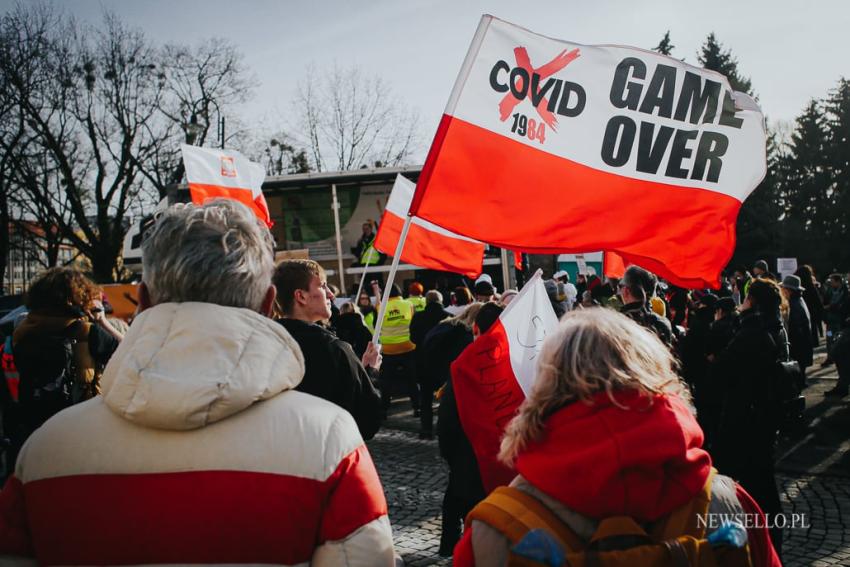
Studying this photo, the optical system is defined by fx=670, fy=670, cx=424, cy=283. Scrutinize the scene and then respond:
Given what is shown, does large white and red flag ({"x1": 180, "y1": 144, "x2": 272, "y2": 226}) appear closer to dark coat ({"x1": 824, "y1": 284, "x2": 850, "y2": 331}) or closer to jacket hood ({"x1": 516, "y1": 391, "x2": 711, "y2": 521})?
jacket hood ({"x1": 516, "y1": 391, "x2": 711, "y2": 521})

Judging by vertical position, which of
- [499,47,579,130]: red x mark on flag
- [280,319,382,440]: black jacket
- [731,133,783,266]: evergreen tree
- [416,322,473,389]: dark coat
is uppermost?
[731,133,783,266]: evergreen tree

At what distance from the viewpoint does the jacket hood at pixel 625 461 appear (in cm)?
155

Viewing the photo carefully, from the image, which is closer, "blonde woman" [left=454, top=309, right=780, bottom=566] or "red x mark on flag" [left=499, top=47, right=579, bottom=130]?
"blonde woman" [left=454, top=309, right=780, bottom=566]

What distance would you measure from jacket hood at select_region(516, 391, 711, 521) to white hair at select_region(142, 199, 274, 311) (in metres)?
0.82

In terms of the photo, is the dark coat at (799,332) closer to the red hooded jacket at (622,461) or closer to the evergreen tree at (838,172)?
the red hooded jacket at (622,461)

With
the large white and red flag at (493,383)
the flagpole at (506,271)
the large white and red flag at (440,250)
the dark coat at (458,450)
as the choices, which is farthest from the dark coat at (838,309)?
the large white and red flag at (493,383)

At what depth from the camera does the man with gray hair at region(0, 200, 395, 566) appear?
134cm

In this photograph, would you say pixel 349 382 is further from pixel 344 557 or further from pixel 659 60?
pixel 659 60

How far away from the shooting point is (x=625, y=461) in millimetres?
1542

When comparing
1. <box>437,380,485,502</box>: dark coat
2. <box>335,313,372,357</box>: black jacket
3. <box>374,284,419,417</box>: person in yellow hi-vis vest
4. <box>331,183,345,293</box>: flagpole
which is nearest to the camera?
<box>437,380,485,502</box>: dark coat

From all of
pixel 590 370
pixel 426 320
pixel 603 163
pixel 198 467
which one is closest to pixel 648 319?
pixel 603 163

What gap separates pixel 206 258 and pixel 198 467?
466mm

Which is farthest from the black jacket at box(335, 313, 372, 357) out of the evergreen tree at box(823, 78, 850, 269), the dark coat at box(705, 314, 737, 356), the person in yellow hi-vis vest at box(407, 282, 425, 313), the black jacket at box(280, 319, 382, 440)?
the evergreen tree at box(823, 78, 850, 269)

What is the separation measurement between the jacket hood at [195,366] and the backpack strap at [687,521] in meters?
0.92
